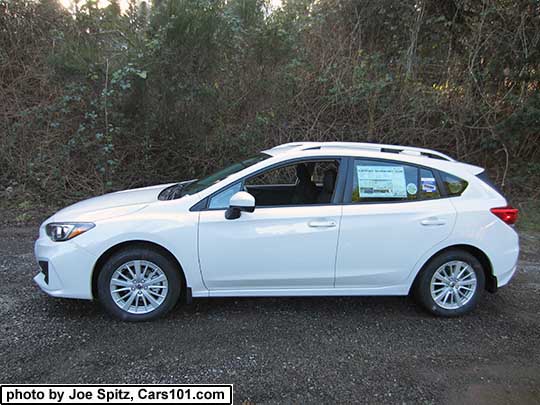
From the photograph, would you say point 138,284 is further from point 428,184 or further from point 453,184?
point 453,184

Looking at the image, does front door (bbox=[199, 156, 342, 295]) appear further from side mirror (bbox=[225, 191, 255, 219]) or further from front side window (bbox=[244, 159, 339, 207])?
front side window (bbox=[244, 159, 339, 207])

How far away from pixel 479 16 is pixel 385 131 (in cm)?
315

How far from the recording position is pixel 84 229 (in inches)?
130

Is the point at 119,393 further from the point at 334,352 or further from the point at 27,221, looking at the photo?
the point at 27,221

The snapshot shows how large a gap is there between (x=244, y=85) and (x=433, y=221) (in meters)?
5.28

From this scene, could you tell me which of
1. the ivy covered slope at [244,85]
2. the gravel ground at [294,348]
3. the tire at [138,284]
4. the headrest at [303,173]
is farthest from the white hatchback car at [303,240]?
the ivy covered slope at [244,85]

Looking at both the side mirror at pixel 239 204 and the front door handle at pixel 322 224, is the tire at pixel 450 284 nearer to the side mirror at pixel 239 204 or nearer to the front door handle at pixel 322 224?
the front door handle at pixel 322 224

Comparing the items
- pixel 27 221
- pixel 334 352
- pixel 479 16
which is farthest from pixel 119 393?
pixel 479 16

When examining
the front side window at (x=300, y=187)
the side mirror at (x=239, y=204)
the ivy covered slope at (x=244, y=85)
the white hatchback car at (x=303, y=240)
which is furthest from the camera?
the ivy covered slope at (x=244, y=85)

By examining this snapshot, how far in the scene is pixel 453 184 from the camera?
12.0ft

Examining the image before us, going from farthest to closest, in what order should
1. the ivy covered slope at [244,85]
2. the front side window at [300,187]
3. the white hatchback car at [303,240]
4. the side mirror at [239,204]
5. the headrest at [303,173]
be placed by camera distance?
the ivy covered slope at [244,85] < the headrest at [303,173] < the front side window at [300,187] < the white hatchback car at [303,240] < the side mirror at [239,204]

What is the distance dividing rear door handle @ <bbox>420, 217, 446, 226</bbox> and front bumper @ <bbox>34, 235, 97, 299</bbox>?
9.23 feet

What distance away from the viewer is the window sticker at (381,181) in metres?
3.56

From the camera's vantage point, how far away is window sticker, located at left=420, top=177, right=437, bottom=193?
11.8 ft
